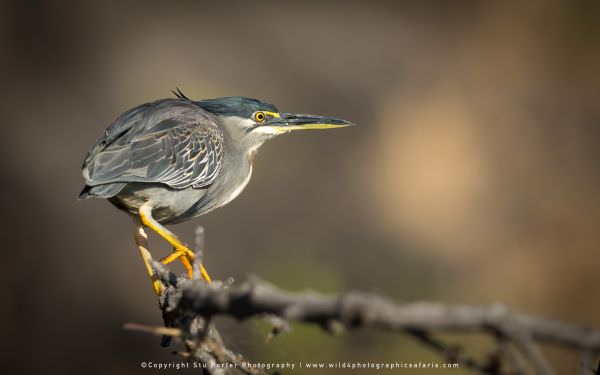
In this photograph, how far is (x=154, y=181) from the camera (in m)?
3.73

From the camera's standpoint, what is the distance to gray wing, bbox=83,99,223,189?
363 centimetres

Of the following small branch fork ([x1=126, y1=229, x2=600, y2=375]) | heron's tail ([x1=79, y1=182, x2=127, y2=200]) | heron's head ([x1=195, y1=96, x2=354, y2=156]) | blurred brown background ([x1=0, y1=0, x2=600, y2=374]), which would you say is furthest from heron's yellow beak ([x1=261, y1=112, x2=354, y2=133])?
small branch fork ([x1=126, y1=229, x2=600, y2=375])

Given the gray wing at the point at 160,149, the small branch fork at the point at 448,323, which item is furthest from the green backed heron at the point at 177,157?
the small branch fork at the point at 448,323

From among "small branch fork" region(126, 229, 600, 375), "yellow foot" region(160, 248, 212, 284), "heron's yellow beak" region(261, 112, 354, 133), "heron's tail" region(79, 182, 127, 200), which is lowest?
"yellow foot" region(160, 248, 212, 284)

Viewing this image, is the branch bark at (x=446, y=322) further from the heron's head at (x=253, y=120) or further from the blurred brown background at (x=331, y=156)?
the blurred brown background at (x=331, y=156)

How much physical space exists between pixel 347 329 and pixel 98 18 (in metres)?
7.71

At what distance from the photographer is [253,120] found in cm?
453

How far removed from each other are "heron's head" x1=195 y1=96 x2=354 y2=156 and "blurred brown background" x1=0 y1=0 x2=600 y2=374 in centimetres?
269

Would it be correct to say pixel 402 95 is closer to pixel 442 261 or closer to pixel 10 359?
pixel 442 261

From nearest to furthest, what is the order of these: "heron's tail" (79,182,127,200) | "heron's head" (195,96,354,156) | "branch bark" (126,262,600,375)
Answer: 1. "branch bark" (126,262,600,375)
2. "heron's tail" (79,182,127,200)
3. "heron's head" (195,96,354,156)

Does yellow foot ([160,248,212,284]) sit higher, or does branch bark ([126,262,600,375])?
branch bark ([126,262,600,375])

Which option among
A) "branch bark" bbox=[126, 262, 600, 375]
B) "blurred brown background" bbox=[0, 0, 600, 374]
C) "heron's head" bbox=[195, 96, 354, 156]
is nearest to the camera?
"branch bark" bbox=[126, 262, 600, 375]

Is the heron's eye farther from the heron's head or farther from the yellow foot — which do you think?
the yellow foot

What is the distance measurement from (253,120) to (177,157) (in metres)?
0.73
